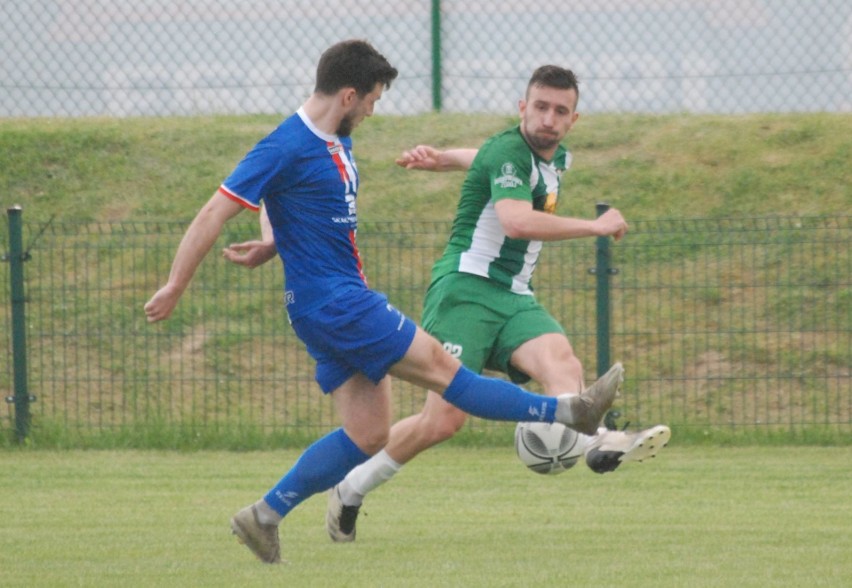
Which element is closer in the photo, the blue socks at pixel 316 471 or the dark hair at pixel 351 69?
the dark hair at pixel 351 69

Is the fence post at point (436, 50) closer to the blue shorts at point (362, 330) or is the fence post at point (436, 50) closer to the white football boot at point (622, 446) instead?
the white football boot at point (622, 446)

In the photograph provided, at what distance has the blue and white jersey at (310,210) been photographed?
5.92 meters

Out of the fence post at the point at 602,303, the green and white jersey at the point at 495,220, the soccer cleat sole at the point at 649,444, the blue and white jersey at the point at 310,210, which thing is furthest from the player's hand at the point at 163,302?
the fence post at the point at 602,303

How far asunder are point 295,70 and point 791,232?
18.7 feet

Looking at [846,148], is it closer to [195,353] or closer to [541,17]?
[541,17]

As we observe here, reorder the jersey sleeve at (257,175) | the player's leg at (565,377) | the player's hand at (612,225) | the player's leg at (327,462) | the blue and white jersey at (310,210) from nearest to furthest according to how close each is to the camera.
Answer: the jersey sleeve at (257,175) < the blue and white jersey at (310,210) < the player's hand at (612,225) < the player's leg at (327,462) < the player's leg at (565,377)

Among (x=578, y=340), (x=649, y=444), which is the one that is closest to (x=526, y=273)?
(x=649, y=444)

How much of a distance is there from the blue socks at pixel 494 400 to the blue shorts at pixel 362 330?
0.28 m

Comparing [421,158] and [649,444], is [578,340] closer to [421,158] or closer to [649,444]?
[421,158]

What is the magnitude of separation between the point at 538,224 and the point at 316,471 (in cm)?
142

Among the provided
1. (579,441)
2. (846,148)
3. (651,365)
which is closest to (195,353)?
(651,365)

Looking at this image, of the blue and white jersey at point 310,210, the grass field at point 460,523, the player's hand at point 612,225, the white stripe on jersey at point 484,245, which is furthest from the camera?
the white stripe on jersey at point 484,245

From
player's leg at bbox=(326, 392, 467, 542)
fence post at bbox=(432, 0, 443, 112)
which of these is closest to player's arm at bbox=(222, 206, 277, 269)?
player's leg at bbox=(326, 392, 467, 542)

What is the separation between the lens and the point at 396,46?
593 inches
